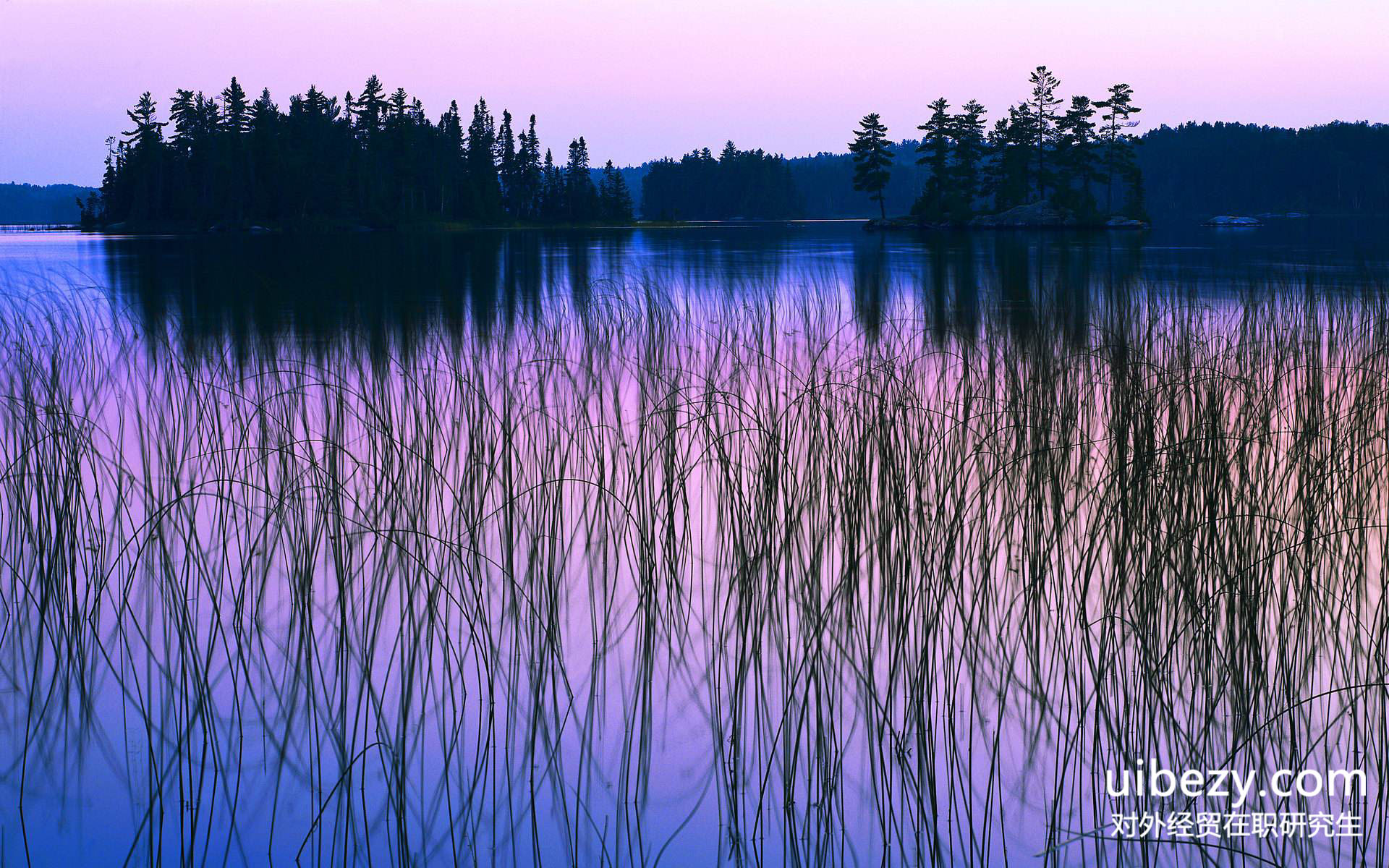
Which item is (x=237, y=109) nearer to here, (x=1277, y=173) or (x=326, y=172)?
(x=326, y=172)

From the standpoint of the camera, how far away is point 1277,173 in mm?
116188

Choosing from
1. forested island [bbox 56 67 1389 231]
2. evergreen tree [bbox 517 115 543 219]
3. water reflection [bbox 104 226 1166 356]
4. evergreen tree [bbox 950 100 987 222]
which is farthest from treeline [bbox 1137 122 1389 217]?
water reflection [bbox 104 226 1166 356]

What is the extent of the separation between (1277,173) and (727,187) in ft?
191

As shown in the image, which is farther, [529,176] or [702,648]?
[529,176]

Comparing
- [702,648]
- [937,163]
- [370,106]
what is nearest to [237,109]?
[370,106]

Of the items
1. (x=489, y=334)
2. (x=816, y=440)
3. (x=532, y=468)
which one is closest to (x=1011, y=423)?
(x=816, y=440)

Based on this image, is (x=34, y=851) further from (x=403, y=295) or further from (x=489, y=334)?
(x=403, y=295)

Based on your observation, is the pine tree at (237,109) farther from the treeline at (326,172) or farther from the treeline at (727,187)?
the treeline at (727,187)

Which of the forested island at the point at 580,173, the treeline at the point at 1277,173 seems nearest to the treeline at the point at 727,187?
the forested island at the point at 580,173

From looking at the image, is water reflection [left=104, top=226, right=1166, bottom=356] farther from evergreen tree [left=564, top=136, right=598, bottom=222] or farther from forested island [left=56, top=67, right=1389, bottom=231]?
evergreen tree [left=564, top=136, right=598, bottom=222]

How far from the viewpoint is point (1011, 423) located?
595cm

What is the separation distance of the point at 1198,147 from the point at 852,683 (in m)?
146

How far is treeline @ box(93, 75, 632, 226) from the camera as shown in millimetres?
70500

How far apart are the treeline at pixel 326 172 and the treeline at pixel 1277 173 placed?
63.3 metres
